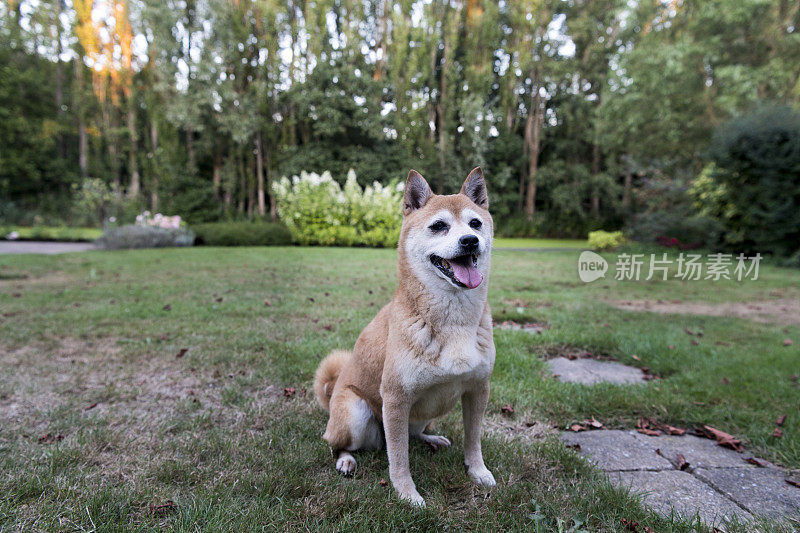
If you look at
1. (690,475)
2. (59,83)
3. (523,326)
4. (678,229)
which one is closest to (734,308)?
(523,326)

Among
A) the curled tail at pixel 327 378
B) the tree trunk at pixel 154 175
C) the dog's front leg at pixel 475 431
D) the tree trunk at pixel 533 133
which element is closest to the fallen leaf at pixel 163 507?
the curled tail at pixel 327 378

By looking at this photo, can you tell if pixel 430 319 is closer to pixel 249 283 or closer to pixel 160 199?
pixel 249 283

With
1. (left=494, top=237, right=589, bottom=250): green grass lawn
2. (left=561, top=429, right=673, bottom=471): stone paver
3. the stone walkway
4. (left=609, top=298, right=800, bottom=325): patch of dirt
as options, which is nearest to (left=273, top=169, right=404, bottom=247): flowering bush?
(left=494, top=237, right=589, bottom=250): green grass lawn

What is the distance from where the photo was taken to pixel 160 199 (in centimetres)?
1914

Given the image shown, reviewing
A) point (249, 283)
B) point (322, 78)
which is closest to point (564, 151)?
point (322, 78)

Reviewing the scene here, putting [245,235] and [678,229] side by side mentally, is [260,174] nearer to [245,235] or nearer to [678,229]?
[245,235]

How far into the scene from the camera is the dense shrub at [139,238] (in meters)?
11.7

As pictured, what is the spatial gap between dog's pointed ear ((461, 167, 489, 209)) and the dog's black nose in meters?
0.35

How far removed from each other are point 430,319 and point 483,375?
356 mm

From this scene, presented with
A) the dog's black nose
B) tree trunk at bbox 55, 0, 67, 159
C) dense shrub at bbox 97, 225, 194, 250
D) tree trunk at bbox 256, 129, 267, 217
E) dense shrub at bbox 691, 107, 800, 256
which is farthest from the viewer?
tree trunk at bbox 55, 0, 67, 159

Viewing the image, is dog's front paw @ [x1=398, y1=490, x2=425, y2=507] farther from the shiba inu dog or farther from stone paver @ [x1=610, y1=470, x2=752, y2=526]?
stone paver @ [x1=610, y1=470, x2=752, y2=526]

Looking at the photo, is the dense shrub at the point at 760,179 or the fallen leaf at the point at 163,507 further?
the dense shrub at the point at 760,179

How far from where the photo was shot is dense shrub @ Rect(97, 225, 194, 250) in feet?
38.4

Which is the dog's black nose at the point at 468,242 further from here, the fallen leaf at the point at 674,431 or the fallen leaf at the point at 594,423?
the fallen leaf at the point at 674,431
